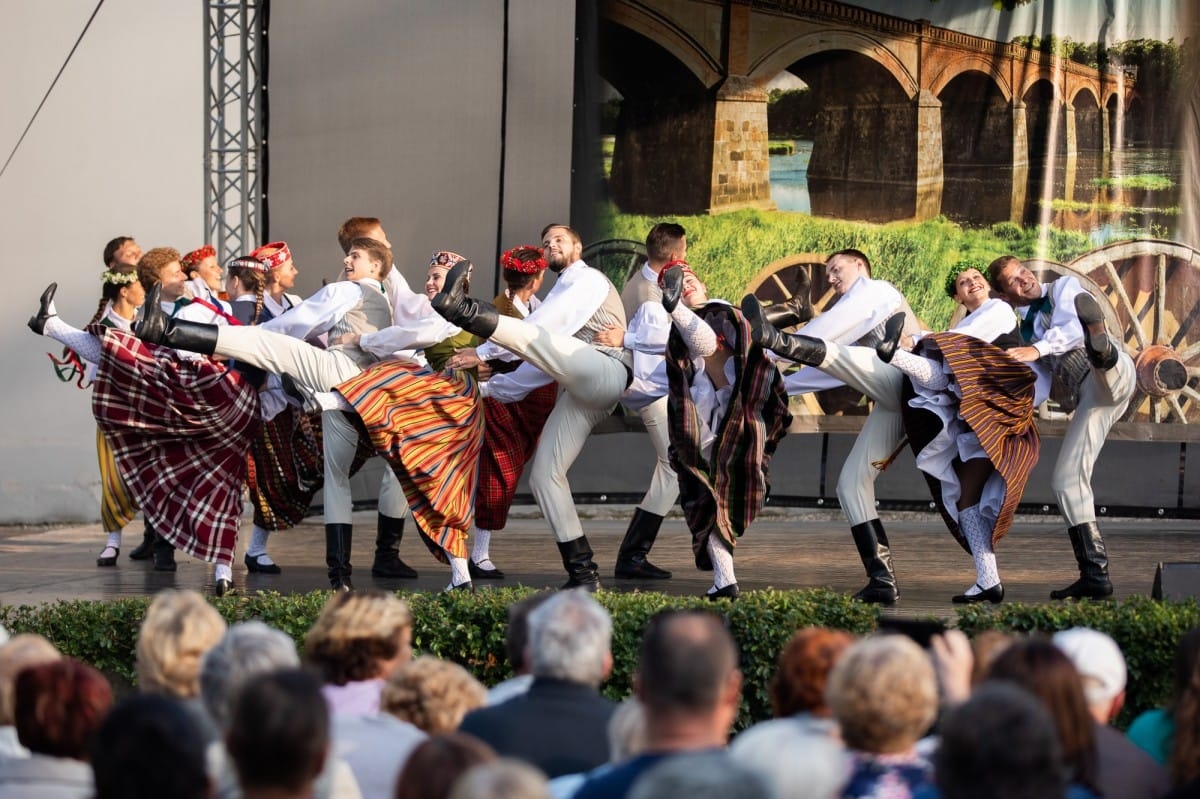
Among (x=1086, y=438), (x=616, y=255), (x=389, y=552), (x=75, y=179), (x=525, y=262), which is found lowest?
(x=389, y=552)

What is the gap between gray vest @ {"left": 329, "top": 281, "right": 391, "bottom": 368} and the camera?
7.12 meters

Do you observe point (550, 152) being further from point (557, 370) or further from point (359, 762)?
point (359, 762)

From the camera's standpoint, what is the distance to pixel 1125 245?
9703 mm

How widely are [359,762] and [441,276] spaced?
4530mm

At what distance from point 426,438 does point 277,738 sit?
164 inches

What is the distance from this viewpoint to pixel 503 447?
290 inches

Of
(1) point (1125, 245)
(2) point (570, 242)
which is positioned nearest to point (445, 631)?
(2) point (570, 242)

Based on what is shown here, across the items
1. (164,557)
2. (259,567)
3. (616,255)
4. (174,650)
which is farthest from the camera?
(616,255)

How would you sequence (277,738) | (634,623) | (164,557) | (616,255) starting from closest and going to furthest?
(277,738) → (634,623) → (164,557) → (616,255)

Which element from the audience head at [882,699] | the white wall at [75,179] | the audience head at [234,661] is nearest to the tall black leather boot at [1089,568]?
the audience head at [882,699]

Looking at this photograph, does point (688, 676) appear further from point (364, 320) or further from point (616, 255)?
point (616, 255)

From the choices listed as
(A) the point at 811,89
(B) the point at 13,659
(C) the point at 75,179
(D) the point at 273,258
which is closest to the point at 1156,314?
(A) the point at 811,89

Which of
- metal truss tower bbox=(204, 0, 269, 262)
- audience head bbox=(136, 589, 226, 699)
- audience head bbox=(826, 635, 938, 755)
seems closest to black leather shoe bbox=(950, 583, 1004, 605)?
audience head bbox=(826, 635, 938, 755)

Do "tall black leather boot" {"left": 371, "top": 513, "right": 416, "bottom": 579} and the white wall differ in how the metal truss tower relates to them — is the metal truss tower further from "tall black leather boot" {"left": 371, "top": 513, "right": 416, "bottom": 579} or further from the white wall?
"tall black leather boot" {"left": 371, "top": 513, "right": 416, "bottom": 579}
